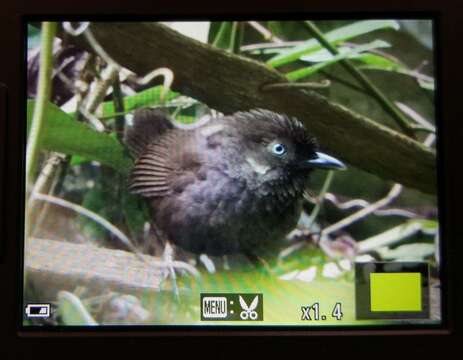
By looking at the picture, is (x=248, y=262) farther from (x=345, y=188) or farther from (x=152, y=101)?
(x=152, y=101)

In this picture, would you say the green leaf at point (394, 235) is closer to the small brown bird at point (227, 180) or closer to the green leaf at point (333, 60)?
the small brown bird at point (227, 180)

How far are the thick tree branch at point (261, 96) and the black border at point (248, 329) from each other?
50mm

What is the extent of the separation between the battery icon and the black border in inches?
1.3

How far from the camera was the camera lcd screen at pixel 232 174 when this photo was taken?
128cm

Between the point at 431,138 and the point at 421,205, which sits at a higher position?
the point at 431,138

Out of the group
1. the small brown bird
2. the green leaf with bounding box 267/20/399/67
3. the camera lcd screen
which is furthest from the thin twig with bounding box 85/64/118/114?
the green leaf with bounding box 267/20/399/67

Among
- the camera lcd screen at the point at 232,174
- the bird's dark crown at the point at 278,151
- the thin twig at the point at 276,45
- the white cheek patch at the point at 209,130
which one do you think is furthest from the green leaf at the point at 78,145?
the thin twig at the point at 276,45

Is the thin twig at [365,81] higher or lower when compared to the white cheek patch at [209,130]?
higher

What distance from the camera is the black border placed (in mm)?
1270

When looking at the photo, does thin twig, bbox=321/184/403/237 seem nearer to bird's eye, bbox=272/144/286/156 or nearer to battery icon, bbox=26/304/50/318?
bird's eye, bbox=272/144/286/156

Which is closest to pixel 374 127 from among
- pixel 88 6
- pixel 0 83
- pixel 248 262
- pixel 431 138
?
pixel 431 138

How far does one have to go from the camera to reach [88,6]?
1312 mm

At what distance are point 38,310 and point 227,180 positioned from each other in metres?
0.53

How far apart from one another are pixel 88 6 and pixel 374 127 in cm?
74
